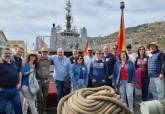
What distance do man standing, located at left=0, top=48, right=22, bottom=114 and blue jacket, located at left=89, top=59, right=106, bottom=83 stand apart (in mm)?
2454

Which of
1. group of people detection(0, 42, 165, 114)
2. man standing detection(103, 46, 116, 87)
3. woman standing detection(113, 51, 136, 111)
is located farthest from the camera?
man standing detection(103, 46, 116, 87)

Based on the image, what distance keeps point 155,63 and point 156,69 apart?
0.46 ft

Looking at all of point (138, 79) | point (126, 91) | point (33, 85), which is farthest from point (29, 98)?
point (138, 79)

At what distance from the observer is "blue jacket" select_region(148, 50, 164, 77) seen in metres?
10.4

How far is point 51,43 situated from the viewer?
92.1 ft

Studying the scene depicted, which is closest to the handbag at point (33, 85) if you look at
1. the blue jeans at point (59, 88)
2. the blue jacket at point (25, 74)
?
the blue jacket at point (25, 74)

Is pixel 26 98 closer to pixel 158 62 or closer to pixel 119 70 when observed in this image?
pixel 119 70

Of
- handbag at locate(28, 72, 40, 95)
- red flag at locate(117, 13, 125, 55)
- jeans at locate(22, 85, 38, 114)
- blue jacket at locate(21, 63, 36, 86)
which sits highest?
red flag at locate(117, 13, 125, 55)

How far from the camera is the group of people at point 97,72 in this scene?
33.7 feet

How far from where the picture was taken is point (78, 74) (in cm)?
1079

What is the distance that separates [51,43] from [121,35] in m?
13.5

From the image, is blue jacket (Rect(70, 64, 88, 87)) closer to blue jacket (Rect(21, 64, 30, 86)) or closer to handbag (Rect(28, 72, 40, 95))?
handbag (Rect(28, 72, 40, 95))

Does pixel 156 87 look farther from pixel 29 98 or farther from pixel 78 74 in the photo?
pixel 29 98

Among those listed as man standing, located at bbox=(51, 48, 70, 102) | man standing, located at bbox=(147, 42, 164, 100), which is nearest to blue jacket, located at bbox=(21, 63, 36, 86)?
man standing, located at bbox=(51, 48, 70, 102)
